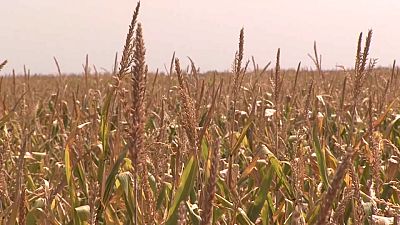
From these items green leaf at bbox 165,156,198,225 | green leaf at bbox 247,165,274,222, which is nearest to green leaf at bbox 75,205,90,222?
green leaf at bbox 165,156,198,225

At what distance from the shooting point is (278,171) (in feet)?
5.90

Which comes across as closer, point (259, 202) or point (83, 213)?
point (83, 213)

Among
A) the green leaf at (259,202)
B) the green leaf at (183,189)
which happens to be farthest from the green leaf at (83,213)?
the green leaf at (259,202)

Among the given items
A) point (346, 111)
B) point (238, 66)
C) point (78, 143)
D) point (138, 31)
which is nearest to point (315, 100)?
point (346, 111)

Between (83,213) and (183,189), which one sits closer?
(183,189)

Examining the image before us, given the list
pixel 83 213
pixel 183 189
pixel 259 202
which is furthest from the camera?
pixel 259 202

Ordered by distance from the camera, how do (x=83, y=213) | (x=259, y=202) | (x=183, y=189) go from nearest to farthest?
(x=183, y=189)
(x=83, y=213)
(x=259, y=202)

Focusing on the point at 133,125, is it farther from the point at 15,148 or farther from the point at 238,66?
the point at 15,148

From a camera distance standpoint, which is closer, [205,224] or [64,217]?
[205,224]

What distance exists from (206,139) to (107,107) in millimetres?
407

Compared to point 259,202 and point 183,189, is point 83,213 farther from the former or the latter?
point 259,202

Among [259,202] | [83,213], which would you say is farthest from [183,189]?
[259,202]

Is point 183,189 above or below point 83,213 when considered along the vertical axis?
above

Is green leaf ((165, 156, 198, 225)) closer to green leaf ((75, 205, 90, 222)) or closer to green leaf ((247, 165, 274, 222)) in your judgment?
green leaf ((75, 205, 90, 222))
